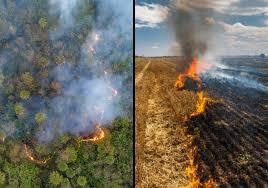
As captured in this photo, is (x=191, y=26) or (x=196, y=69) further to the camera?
(x=196, y=69)

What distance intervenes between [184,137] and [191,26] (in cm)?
198

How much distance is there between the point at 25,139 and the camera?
9.23 metres

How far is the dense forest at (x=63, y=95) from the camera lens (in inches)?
360

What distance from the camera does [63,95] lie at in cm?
927

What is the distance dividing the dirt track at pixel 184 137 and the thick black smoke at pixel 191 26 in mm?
374

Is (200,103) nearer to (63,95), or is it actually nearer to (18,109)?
(63,95)

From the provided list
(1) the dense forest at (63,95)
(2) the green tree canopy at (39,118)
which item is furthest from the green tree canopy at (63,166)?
(2) the green tree canopy at (39,118)

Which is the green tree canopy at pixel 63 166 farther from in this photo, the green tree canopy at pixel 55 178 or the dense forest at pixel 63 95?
the green tree canopy at pixel 55 178

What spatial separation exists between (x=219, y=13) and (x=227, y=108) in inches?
65.9

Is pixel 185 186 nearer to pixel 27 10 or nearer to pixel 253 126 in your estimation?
pixel 253 126

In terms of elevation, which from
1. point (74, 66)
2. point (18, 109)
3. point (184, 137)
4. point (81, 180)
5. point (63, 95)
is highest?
point (74, 66)

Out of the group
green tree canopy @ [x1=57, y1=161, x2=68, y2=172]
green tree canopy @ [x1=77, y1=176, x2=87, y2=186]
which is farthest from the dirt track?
green tree canopy @ [x1=57, y1=161, x2=68, y2=172]

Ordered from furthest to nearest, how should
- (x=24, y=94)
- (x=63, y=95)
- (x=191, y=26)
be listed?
(x=63, y=95), (x=24, y=94), (x=191, y=26)

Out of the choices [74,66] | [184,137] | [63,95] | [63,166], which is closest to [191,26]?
[184,137]
